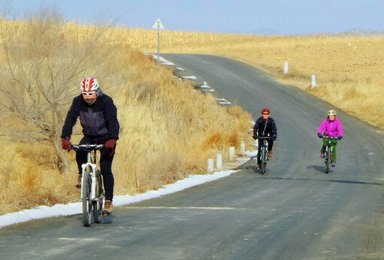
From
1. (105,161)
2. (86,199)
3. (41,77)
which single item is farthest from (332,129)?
(86,199)

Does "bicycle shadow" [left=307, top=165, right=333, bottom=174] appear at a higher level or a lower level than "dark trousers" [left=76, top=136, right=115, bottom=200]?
lower

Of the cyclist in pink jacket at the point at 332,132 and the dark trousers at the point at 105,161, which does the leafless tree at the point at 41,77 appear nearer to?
the cyclist in pink jacket at the point at 332,132

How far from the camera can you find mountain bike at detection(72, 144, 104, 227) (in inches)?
420

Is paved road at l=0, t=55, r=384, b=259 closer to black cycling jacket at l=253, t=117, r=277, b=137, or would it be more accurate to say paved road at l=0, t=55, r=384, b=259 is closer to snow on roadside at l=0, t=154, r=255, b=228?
snow on roadside at l=0, t=154, r=255, b=228

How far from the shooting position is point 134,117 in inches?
1091

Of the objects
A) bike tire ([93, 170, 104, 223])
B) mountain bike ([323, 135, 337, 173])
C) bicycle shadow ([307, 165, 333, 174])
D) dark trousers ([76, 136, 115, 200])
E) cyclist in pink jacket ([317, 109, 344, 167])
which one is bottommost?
bicycle shadow ([307, 165, 333, 174])

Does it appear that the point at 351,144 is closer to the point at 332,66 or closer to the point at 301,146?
the point at 301,146

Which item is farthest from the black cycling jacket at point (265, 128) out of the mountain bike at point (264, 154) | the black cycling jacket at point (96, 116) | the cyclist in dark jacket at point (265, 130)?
the black cycling jacket at point (96, 116)

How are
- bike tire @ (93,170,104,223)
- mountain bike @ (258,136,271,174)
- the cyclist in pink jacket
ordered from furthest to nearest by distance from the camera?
the cyclist in pink jacket
mountain bike @ (258,136,271,174)
bike tire @ (93,170,104,223)

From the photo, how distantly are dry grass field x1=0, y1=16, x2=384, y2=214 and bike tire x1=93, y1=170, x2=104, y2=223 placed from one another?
64.3 inches

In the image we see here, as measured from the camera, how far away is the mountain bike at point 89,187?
10664 mm

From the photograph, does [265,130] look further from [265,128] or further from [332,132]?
[332,132]

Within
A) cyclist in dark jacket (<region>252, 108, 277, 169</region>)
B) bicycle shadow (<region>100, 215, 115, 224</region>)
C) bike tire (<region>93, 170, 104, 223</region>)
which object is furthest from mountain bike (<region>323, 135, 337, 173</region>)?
bike tire (<region>93, 170, 104, 223</region>)

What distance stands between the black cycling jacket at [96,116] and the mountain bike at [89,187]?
262 millimetres
